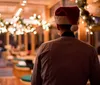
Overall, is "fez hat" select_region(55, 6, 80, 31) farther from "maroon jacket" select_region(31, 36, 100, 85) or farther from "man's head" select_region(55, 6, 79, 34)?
"maroon jacket" select_region(31, 36, 100, 85)

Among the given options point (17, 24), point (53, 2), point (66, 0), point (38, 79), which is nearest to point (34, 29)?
point (17, 24)

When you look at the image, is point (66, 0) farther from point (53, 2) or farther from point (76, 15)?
point (76, 15)

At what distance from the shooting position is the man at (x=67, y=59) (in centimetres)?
177

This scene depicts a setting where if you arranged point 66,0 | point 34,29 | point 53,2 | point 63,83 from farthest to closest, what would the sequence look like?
point 34,29
point 53,2
point 66,0
point 63,83

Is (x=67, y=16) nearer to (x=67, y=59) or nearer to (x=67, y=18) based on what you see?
(x=67, y=18)

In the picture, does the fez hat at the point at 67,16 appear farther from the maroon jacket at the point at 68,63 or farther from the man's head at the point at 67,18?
the maroon jacket at the point at 68,63

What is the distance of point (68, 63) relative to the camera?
1.78 meters

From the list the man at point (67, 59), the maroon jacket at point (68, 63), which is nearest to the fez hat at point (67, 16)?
the man at point (67, 59)

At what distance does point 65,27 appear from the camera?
184cm

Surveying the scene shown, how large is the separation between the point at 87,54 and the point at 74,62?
12 cm

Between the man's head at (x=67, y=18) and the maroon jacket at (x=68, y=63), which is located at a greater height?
the man's head at (x=67, y=18)

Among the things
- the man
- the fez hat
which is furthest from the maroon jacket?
the fez hat

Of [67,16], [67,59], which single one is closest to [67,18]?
[67,16]

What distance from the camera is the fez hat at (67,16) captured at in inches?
71.5
